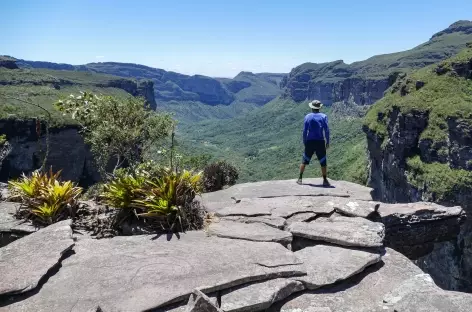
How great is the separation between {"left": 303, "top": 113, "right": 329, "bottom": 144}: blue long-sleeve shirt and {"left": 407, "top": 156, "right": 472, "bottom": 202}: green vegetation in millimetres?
60968

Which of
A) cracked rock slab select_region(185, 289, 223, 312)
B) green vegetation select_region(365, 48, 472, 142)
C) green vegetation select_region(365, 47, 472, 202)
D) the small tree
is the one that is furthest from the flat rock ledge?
green vegetation select_region(365, 48, 472, 142)

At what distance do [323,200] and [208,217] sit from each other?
3237mm

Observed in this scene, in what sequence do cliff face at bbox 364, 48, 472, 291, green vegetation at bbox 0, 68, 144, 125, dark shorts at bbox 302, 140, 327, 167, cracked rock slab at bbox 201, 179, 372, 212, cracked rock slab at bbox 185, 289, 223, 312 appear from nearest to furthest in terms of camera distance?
cracked rock slab at bbox 185, 289, 223, 312 → cracked rock slab at bbox 201, 179, 372, 212 → dark shorts at bbox 302, 140, 327, 167 → cliff face at bbox 364, 48, 472, 291 → green vegetation at bbox 0, 68, 144, 125

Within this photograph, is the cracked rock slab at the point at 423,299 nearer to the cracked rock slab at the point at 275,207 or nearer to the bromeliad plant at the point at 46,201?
the cracked rock slab at the point at 275,207

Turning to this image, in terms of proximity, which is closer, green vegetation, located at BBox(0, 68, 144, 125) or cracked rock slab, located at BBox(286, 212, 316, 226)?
cracked rock slab, located at BBox(286, 212, 316, 226)

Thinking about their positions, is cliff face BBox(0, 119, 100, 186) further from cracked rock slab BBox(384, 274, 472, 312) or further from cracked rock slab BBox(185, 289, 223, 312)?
cracked rock slab BBox(384, 274, 472, 312)

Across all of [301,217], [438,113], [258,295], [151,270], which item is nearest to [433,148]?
[438,113]

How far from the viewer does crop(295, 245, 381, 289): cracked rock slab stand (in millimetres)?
7259

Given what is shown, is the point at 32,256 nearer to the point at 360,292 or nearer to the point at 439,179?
the point at 360,292

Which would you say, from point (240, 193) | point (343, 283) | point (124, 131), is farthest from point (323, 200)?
point (124, 131)

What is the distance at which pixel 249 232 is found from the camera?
9000 millimetres

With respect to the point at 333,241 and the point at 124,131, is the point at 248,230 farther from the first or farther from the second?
the point at 124,131

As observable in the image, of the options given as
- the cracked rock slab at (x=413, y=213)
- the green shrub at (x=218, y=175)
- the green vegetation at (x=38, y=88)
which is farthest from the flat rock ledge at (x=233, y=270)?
the green vegetation at (x=38, y=88)

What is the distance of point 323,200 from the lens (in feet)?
36.9
